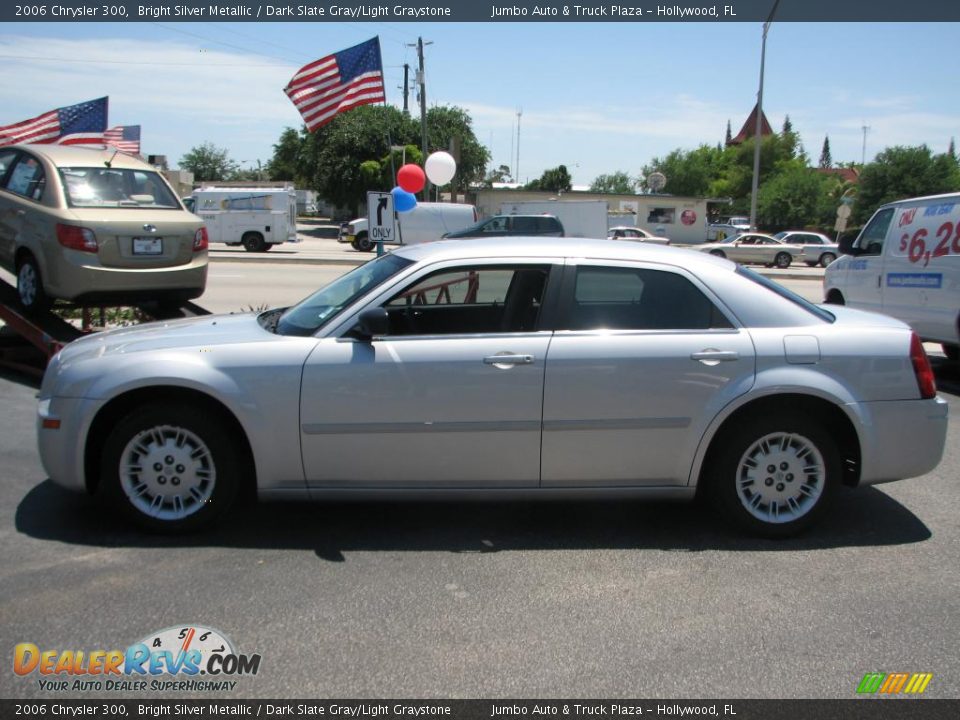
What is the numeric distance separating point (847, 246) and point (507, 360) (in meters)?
7.62

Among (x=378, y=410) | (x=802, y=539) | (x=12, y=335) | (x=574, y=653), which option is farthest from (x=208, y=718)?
(x=12, y=335)

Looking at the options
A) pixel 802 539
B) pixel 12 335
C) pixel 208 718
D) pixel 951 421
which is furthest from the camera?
pixel 12 335

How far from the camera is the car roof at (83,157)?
8.09m

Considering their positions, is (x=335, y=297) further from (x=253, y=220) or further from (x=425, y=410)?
(x=253, y=220)

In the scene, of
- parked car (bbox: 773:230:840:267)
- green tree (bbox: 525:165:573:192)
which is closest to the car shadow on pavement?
parked car (bbox: 773:230:840:267)

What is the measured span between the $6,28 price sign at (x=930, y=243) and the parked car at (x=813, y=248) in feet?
92.9

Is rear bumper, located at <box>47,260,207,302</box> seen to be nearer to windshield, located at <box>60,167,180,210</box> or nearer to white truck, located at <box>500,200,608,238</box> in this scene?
windshield, located at <box>60,167,180,210</box>

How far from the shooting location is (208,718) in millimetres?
2906

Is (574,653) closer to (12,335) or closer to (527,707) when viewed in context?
(527,707)

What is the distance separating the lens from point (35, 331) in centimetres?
727

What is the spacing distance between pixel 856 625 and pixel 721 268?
6.52ft

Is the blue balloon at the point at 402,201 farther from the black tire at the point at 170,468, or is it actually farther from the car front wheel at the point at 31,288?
the black tire at the point at 170,468

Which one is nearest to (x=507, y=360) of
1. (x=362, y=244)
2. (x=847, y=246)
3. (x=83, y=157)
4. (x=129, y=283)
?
(x=129, y=283)

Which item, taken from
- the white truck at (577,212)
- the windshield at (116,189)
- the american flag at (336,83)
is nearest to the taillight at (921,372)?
the windshield at (116,189)
